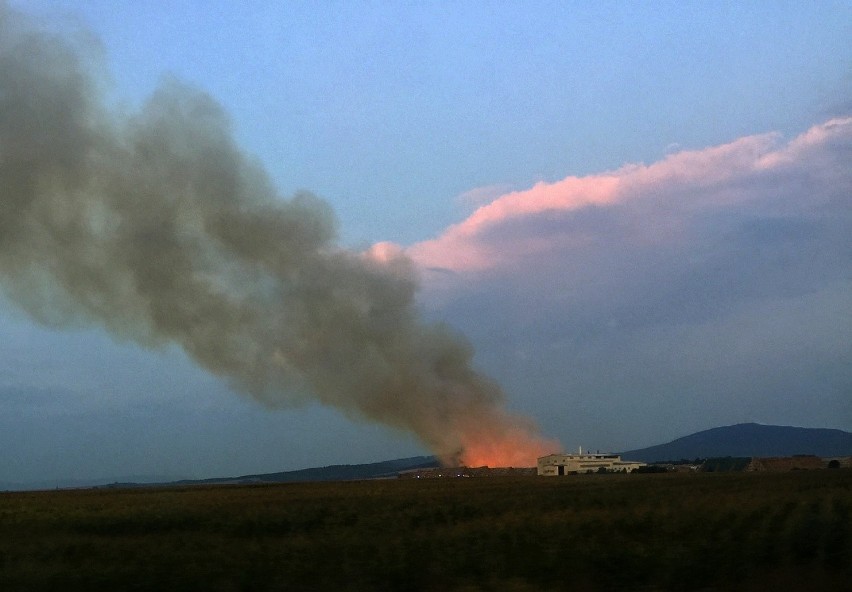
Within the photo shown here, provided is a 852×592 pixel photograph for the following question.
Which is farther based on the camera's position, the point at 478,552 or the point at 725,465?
the point at 725,465

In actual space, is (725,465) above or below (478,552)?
above

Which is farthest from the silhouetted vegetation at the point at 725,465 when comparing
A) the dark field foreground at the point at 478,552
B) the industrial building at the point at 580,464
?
the dark field foreground at the point at 478,552

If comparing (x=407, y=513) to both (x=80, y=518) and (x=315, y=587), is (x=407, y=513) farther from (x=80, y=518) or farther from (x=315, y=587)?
(x=315, y=587)

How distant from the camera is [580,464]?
131 meters

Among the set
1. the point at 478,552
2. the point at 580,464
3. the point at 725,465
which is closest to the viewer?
the point at 478,552

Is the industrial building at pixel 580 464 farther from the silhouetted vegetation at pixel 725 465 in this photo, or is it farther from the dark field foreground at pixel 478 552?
the dark field foreground at pixel 478 552

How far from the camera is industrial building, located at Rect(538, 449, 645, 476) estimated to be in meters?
124

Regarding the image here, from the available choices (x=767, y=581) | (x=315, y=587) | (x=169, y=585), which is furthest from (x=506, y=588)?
(x=169, y=585)

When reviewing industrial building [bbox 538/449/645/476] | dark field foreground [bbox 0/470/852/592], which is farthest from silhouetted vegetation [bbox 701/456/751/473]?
dark field foreground [bbox 0/470/852/592]

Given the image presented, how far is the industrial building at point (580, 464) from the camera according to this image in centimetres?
12419

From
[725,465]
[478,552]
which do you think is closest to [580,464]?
[725,465]

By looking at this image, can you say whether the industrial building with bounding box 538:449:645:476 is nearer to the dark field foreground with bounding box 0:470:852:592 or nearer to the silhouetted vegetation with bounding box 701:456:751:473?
the silhouetted vegetation with bounding box 701:456:751:473

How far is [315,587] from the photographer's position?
19.0m

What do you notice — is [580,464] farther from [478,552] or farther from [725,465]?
[478,552]
